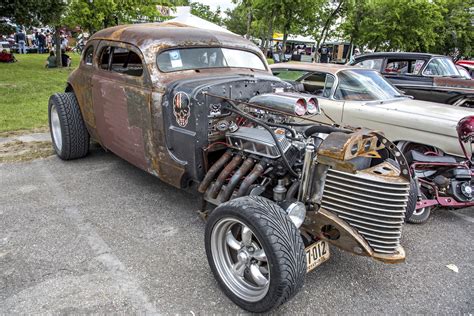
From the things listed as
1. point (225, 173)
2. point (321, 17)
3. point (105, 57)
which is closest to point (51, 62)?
point (321, 17)

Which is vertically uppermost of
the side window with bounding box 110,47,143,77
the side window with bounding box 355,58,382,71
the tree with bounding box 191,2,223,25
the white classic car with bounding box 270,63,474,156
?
the tree with bounding box 191,2,223,25

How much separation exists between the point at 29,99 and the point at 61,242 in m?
7.20

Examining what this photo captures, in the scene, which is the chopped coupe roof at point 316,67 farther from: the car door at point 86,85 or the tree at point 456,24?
the tree at point 456,24

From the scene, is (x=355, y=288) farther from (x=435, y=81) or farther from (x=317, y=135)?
Answer: (x=435, y=81)

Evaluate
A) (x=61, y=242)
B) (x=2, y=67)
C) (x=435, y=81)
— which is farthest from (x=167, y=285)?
(x=2, y=67)

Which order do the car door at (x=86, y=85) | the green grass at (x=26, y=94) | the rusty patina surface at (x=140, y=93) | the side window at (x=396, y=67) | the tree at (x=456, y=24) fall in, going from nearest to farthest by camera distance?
the rusty patina surface at (x=140, y=93), the car door at (x=86, y=85), the green grass at (x=26, y=94), the side window at (x=396, y=67), the tree at (x=456, y=24)

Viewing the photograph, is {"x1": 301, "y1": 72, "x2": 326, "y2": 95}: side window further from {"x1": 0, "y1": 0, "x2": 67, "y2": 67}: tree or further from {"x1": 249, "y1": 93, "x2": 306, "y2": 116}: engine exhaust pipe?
{"x1": 0, "y1": 0, "x2": 67, "y2": 67}: tree

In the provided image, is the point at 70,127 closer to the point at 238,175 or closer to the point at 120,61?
the point at 120,61

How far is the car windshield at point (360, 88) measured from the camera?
18.2 ft

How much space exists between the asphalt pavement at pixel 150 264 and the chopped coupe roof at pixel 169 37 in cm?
174

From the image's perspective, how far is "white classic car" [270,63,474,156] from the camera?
15.0 ft

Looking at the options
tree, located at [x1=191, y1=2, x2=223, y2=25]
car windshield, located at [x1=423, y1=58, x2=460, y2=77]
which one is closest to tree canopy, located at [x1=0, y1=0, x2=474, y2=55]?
car windshield, located at [x1=423, y1=58, x2=460, y2=77]

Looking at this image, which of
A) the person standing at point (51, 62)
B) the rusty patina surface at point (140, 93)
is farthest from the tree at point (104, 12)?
the rusty patina surface at point (140, 93)

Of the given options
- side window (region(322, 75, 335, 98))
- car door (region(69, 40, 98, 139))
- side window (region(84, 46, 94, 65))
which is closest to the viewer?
car door (region(69, 40, 98, 139))
